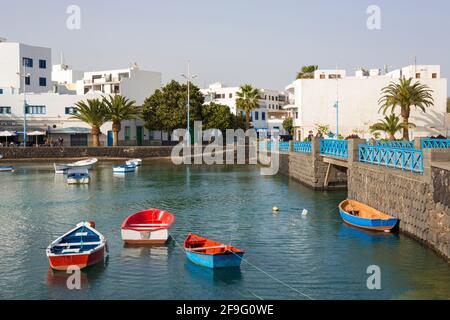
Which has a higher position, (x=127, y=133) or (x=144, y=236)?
(x=127, y=133)

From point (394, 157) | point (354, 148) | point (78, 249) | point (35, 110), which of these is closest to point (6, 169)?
point (35, 110)

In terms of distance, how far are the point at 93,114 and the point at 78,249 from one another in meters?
70.3

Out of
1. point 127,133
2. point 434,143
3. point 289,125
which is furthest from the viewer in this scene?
point 289,125

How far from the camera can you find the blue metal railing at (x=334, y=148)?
3925 centimetres

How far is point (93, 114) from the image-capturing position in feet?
290

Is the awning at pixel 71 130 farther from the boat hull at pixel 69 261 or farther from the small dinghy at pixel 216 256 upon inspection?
the small dinghy at pixel 216 256

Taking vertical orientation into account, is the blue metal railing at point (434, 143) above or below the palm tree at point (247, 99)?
below

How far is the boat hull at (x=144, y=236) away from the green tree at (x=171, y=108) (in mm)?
70975

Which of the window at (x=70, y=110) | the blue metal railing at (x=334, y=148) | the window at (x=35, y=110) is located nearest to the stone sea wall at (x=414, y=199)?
the blue metal railing at (x=334, y=148)

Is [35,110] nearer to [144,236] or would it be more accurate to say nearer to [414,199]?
[144,236]

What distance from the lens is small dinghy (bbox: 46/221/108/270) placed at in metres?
20.0

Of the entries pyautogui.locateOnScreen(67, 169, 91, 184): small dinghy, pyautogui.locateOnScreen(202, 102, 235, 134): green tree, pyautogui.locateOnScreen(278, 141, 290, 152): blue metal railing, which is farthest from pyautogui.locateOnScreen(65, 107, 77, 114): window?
pyautogui.locateOnScreen(278, 141, 290, 152): blue metal railing

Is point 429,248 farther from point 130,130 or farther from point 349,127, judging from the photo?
point 130,130
